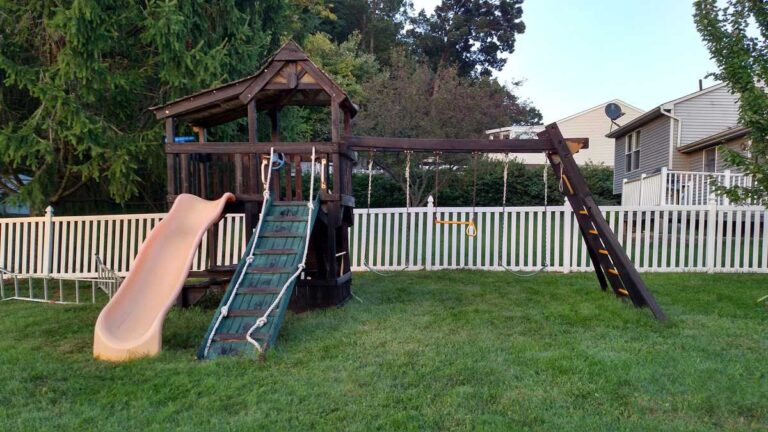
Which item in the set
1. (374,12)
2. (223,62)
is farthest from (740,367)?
(374,12)

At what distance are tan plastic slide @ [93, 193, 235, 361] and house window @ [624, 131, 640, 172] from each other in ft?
61.8

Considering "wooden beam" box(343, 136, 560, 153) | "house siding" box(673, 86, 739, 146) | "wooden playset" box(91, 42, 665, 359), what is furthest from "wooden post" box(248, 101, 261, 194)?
"house siding" box(673, 86, 739, 146)

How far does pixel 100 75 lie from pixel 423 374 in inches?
255

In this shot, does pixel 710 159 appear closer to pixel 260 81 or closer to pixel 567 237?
pixel 567 237

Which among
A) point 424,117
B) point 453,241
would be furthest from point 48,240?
point 424,117

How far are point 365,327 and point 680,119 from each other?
16.2m

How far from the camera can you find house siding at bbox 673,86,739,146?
18141mm

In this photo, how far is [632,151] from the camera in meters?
21.8

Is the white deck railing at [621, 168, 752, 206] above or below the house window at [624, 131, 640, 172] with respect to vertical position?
below

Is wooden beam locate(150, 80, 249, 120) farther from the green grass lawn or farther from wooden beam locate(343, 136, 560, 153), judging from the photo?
the green grass lawn

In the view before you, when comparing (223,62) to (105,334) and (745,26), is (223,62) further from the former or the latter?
(745,26)

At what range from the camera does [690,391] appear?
369 centimetres

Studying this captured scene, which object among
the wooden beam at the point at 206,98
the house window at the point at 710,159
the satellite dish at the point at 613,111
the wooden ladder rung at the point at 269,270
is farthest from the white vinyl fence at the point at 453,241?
the satellite dish at the point at 613,111

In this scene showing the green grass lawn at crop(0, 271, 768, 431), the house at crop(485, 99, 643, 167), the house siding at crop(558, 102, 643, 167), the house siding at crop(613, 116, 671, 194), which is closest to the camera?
the green grass lawn at crop(0, 271, 768, 431)
